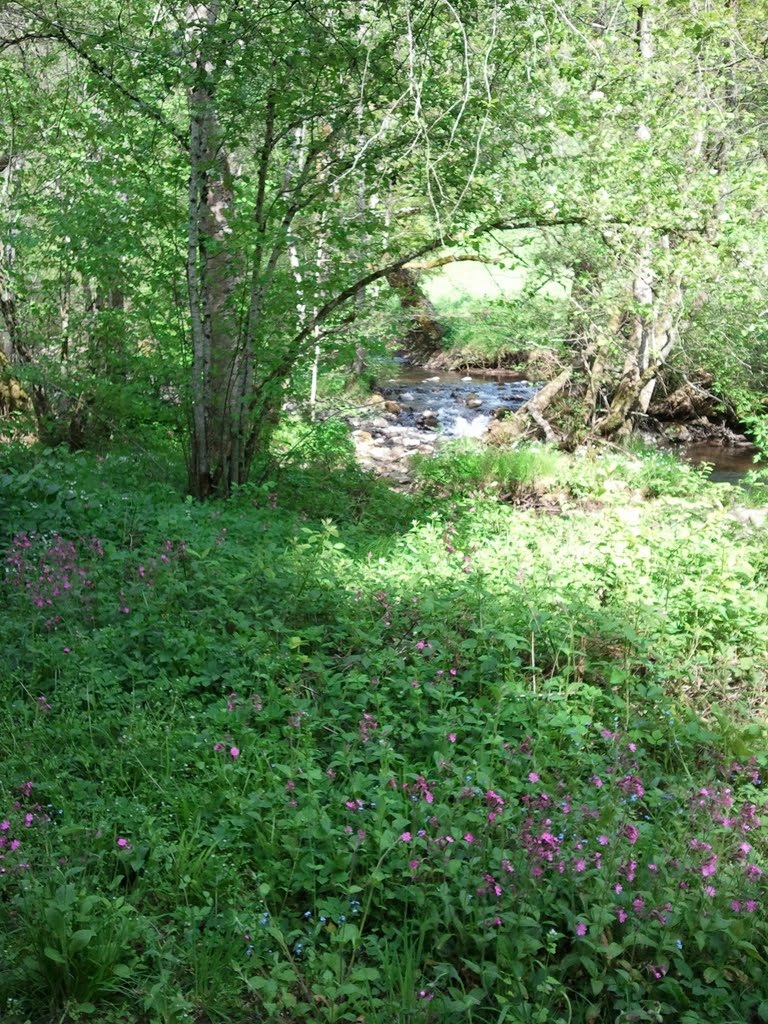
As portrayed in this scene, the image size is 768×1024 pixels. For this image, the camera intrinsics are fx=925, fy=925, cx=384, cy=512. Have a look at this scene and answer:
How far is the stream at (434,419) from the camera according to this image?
13602 mm

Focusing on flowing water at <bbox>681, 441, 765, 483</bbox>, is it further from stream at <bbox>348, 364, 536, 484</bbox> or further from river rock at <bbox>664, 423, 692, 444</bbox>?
stream at <bbox>348, 364, 536, 484</bbox>

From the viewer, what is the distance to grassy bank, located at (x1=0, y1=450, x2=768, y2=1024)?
8.82ft

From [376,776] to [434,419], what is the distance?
43.4 feet

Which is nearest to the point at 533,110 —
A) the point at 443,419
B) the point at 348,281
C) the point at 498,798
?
the point at 348,281

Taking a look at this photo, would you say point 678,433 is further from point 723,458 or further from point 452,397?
point 452,397

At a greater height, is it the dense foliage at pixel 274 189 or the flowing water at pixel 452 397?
the dense foliage at pixel 274 189

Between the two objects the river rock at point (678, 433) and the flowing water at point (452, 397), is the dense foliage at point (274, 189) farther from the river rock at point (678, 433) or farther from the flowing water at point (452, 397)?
the flowing water at point (452, 397)

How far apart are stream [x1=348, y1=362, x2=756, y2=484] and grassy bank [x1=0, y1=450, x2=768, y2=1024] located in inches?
236

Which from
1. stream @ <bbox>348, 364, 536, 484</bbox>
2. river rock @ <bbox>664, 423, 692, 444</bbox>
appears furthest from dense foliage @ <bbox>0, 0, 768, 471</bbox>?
river rock @ <bbox>664, 423, 692, 444</bbox>

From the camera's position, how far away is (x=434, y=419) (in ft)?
54.0

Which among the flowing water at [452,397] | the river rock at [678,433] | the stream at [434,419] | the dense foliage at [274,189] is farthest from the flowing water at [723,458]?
the dense foliage at [274,189]

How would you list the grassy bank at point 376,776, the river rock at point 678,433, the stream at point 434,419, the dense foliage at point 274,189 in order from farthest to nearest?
1. the river rock at point 678,433
2. the stream at point 434,419
3. the dense foliage at point 274,189
4. the grassy bank at point 376,776

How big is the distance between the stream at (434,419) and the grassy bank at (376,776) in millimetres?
6006

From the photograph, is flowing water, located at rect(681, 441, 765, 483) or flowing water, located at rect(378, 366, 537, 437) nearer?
flowing water, located at rect(681, 441, 765, 483)
